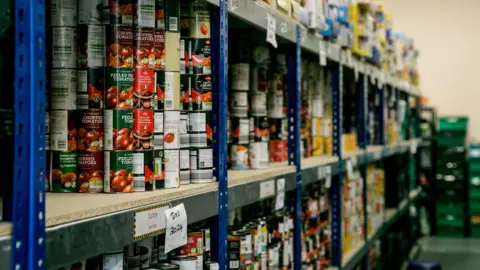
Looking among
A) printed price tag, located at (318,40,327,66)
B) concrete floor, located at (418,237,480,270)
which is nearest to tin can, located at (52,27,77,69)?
printed price tag, located at (318,40,327,66)

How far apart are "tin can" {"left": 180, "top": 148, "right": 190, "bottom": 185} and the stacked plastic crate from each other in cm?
796

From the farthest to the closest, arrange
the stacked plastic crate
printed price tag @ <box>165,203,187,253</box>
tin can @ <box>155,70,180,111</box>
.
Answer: the stacked plastic crate, tin can @ <box>155,70,180,111</box>, printed price tag @ <box>165,203,187,253</box>

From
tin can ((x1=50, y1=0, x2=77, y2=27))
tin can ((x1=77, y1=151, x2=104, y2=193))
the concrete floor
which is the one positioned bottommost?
the concrete floor

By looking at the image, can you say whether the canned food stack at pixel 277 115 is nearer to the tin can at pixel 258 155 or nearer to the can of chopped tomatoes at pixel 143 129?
the tin can at pixel 258 155

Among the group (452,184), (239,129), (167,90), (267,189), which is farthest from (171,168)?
(452,184)

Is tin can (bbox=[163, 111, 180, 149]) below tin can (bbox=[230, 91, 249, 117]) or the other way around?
below

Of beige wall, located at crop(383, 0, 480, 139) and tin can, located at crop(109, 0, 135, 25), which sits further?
beige wall, located at crop(383, 0, 480, 139)

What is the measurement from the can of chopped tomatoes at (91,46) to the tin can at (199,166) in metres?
0.43

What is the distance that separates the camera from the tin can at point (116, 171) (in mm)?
1679

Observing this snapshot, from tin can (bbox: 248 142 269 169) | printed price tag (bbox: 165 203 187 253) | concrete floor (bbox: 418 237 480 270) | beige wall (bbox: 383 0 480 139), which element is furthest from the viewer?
beige wall (bbox: 383 0 480 139)

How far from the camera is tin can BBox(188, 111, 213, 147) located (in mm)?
1969

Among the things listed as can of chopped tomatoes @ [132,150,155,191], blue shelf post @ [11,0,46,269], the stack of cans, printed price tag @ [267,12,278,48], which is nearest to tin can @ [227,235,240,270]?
the stack of cans

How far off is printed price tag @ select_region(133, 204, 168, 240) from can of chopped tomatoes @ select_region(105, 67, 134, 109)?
0.93ft

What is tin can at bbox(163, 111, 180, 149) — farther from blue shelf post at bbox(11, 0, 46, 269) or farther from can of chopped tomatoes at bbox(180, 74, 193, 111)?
blue shelf post at bbox(11, 0, 46, 269)
